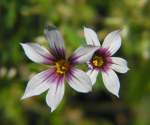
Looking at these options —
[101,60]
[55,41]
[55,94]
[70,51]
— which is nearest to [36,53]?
[55,41]

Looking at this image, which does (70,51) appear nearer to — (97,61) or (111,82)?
(97,61)

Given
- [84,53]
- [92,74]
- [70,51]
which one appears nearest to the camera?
[84,53]

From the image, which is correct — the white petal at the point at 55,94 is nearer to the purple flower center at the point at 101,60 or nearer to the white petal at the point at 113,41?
the purple flower center at the point at 101,60

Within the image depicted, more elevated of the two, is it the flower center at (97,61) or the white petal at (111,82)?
the flower center at (97,61)

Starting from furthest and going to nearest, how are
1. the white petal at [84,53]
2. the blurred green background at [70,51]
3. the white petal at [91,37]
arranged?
the blurred green background at [70,51], the white petal at [91,37], the white petal at [84,53]

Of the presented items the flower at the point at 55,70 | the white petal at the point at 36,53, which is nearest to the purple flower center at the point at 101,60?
the flower at the point at 55,70

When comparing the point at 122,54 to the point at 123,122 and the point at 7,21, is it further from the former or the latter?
the point at 7,21
